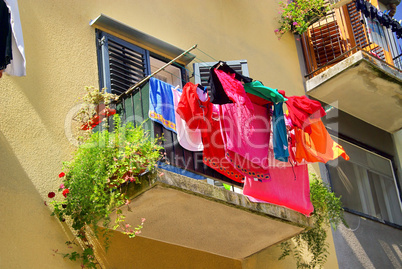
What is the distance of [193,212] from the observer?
6.57 metres

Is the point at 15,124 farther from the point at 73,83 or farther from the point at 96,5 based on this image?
the point at 96,5

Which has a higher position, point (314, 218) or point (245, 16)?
point (245, 16)

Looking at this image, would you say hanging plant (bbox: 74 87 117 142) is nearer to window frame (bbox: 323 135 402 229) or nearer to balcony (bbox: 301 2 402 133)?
window frame (bbox: 323 135 402 229)

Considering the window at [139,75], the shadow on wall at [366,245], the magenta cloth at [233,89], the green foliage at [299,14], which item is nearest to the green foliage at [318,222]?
the shadow on wall at [366,245]

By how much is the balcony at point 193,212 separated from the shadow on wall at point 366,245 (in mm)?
2046

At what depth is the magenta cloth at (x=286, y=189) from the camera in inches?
278

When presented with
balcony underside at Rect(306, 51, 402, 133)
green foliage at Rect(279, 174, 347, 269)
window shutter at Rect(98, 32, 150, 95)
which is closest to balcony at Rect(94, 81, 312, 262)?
green foliage at Rect(279, 174, 347, 269)

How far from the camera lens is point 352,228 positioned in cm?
948

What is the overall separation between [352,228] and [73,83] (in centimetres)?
495

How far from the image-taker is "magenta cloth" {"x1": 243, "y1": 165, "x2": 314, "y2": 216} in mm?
7062

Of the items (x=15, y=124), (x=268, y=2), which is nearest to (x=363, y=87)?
(x=268, y=2)

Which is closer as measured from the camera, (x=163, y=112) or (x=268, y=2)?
(x=163, y=112)

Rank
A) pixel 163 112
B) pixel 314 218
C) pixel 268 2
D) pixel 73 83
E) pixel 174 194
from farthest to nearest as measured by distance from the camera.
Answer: pixel 268 2 → pixel 314 218 → pixel 73 83 → pixel 163 112 → pixel 174 194

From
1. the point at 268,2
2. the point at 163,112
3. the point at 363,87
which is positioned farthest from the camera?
the point at 268,2
